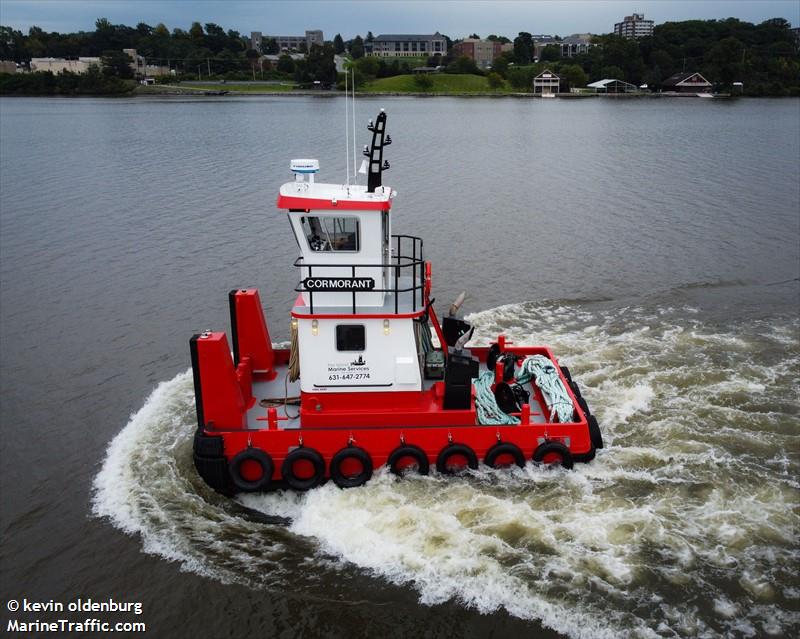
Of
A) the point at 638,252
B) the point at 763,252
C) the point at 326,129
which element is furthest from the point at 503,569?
the point at 326,129

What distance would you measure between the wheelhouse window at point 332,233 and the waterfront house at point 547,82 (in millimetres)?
94285

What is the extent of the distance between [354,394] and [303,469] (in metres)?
1.14

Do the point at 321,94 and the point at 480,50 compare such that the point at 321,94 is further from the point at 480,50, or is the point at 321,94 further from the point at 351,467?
the point at 351,467

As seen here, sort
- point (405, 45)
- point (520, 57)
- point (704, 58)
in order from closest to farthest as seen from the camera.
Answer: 1. point (704, 58)
2. point (520, 57)
3. point (405, 45)

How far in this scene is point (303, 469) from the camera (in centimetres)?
866

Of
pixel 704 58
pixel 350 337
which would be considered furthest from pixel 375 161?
pixel 704 58

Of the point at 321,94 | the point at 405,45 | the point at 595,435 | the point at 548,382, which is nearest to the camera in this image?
the point at 595,435

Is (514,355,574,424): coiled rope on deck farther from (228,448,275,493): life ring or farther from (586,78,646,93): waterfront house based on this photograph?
(586,78,646,93): waterfront house

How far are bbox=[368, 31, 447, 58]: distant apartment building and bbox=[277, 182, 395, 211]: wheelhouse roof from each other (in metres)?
187

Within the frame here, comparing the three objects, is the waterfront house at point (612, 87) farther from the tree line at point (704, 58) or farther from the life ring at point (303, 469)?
the life ring at point (303, 469)

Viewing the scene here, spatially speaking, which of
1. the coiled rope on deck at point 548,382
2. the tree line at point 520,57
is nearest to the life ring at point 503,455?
the coiled rope on deck at point 548,382

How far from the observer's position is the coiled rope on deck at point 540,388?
912 centimetres

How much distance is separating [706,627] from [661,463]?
2.71 meters

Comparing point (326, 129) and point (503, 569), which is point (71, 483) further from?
point (326, 129)
